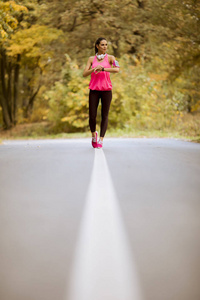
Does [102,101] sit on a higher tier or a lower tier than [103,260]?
higher

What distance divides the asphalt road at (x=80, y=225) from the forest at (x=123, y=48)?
14.2 m

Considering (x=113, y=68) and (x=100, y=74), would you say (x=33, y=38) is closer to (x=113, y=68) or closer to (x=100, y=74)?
(x=100, y=74)

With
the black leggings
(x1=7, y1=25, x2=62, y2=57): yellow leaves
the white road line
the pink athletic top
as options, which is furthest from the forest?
the white road line

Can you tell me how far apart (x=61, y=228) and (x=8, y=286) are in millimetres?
1090

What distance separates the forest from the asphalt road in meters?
14.2

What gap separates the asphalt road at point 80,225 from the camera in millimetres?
2768

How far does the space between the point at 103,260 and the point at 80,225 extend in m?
0.80

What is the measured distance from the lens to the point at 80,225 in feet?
12.7

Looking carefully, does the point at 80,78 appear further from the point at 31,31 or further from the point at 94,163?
the point at 94,163

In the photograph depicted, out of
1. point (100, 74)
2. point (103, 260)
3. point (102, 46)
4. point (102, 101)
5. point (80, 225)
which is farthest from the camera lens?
point (102, 101)

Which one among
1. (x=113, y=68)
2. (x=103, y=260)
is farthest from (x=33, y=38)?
(x=103, y=260)

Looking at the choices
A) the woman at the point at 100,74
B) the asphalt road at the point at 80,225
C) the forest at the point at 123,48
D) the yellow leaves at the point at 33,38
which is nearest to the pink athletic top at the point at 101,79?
the woman at the point at 100,74

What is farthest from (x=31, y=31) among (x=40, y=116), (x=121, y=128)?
(x=40, y=116)

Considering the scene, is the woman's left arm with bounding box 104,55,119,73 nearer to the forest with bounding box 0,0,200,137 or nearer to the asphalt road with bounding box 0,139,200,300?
the asphalt road with bounding box 0,139,200,300
